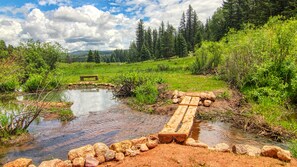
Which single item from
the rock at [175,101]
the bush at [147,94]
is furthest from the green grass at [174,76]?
the rock at [175,101]

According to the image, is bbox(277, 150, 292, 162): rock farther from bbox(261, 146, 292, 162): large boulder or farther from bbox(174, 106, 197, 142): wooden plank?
bbox(174, 106, 197, 142): wooden plank

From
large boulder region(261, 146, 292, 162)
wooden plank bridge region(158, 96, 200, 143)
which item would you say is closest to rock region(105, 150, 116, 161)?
wooden plank bridge region(158, 96, 200, 143)

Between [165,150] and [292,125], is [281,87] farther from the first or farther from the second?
[165,150]

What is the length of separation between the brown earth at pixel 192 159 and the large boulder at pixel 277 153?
0.39 feet

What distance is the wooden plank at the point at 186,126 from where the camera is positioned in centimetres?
607

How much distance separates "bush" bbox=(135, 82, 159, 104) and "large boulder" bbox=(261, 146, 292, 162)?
287 inches

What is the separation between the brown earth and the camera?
15.7 ft

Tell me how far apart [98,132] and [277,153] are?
546 centimetres

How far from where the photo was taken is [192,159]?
4.95 metres

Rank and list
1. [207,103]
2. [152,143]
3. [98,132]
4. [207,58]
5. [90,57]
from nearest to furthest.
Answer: [152,143], [98,132], [207,103], [207,58], [90,57]

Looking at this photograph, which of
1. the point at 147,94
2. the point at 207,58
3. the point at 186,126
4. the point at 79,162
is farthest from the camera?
the point at 207,58

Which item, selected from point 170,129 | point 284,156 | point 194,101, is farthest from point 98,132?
point 284,156

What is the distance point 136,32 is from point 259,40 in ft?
225

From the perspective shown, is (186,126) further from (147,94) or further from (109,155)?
(147,94)
